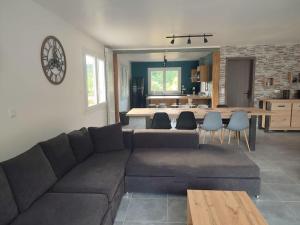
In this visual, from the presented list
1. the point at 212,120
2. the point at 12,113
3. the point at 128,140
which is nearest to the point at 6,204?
the point at 12,113

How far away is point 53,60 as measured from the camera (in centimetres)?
337

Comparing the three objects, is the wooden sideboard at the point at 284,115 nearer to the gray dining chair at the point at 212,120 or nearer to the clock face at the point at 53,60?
the gray dining chair at the point at 212,120

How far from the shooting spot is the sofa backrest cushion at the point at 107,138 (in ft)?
10.6

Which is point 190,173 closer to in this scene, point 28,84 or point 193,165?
point 193,165

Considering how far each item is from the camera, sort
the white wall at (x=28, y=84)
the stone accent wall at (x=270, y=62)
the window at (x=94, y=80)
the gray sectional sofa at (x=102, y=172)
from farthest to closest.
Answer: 1. the stone accent wall at (x=270, y=62)
2. the window at (x=94, y=80)
3. the white wall at (x=28, y=84)
4. the gray sectional sofa at (x=102, y=172)

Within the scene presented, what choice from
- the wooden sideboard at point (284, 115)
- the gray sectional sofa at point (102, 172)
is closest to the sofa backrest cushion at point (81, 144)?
the gray sectional sofa at point (102, 172)

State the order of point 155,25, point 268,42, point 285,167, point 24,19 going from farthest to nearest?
point 268,42 → point 155,25 → point 285,167 → point 24,19

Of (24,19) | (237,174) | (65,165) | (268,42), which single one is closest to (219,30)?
(268,42)

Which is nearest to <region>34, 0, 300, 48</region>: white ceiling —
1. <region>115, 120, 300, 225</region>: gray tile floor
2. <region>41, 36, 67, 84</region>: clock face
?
<region>41, 36, 67, 84</region>: clock face

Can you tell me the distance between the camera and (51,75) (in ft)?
10.9

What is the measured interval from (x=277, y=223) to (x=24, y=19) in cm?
362

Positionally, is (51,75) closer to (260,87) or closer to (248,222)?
(248,222)

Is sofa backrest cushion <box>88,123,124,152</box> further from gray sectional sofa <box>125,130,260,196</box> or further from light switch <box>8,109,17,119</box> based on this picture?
light switch <box>8,109,17,119</box>

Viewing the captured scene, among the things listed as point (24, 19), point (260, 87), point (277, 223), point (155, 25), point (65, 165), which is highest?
point (155, 25)
